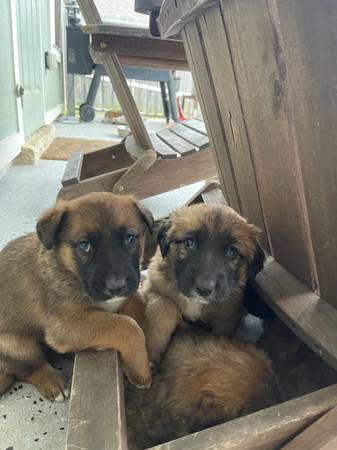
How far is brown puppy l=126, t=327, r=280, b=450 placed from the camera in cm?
112

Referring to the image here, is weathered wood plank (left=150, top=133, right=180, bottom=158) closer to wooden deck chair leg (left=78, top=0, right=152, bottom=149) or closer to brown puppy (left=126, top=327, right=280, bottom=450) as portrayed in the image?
wooden deck chair leg (left=78, top=0, right=152, bottom=149)

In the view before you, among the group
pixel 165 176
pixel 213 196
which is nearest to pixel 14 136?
pixel 165 176

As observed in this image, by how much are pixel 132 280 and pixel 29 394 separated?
23.5 inches

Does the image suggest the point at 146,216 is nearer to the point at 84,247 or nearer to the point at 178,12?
the point at 84,247

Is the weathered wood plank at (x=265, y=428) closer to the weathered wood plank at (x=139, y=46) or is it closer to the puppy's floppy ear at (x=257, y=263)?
the puppy's floppy ear at (x=257, y=263)

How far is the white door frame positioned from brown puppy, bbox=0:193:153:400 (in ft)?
8.04

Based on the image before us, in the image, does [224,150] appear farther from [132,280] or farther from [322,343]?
[322,343]

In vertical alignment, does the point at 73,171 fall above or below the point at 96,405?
below

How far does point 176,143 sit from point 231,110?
165 cm

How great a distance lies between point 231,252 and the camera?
1456 millimetres

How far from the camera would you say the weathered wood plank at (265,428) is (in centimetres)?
90

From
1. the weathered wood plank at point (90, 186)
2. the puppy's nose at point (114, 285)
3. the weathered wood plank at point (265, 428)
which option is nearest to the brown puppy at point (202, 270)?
the puppy's nose at point (114, 285)

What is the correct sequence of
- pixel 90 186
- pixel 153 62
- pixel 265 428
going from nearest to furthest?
pixel 265 428, pixel 90 186, pixel 153 62

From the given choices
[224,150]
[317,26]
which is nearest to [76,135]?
[224,150]
